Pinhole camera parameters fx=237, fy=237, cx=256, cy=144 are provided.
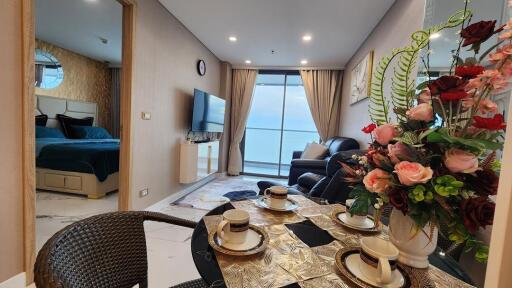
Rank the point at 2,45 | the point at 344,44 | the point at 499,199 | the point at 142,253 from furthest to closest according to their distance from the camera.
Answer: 1. the point at 344,44
2. the point at 2,45
3. the point at 142,253
4. the point at 499,199

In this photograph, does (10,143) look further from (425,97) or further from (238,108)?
(238,108)

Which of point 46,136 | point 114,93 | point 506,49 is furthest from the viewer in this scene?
point 114,93

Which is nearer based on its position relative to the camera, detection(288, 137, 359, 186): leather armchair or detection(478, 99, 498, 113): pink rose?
detection(478, 99, 498, 113): pink rose

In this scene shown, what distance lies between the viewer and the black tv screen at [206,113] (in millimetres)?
3496

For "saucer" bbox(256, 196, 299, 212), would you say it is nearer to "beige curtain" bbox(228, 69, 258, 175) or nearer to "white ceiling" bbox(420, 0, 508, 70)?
"white ceiling" bbox(420, 0, 508, 70)

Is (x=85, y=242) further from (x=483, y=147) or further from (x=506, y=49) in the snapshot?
(x=506, y=49)

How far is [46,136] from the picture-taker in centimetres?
410

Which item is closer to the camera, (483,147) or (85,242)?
(483,147)

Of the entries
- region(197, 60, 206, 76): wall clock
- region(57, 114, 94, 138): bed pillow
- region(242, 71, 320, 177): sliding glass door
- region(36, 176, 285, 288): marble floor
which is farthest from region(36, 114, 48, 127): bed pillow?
region(242, 71, 320, 177): sliding glass door

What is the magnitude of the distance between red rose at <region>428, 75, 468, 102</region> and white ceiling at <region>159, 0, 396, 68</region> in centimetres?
233

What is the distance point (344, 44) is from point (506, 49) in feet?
11.1

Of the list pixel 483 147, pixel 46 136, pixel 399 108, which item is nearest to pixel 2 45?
pixel 399 108

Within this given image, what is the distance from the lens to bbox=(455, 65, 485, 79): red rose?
57 cm

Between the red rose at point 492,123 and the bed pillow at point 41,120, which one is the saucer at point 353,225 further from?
Result: the bed pillow at point 41,120
